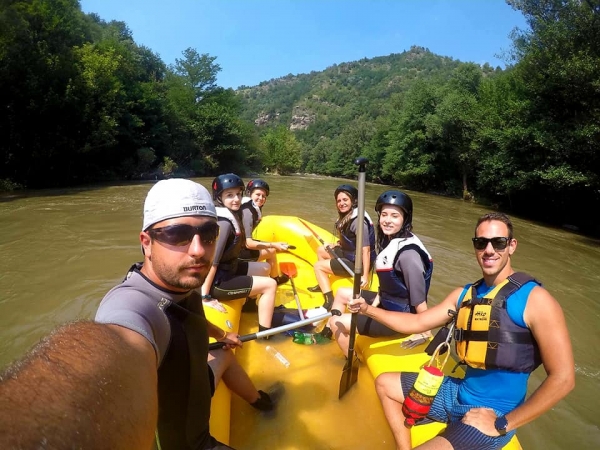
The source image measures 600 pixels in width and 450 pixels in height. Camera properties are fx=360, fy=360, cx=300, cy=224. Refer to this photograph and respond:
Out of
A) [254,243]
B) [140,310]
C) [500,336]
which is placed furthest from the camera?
[254,243]

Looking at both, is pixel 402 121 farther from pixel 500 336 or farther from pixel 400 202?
pixel 500 336

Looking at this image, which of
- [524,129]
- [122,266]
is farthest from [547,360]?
[524,129]

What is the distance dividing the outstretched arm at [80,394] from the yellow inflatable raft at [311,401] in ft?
4.13

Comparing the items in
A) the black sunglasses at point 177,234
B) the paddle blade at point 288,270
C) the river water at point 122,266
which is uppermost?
the black sunglasses at point 177,234

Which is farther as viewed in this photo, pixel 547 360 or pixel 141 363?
pixel 547 360

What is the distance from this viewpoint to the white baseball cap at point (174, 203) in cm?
143

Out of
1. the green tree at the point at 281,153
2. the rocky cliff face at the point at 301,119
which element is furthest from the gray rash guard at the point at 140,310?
the rocky cliff face at the point at 301,119

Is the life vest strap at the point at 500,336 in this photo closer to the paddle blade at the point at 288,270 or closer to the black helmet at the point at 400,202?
the black helmet at the point at 400,202

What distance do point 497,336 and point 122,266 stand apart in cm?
628

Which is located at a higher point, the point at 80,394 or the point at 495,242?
the point at 495,242

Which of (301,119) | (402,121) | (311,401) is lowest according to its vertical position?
(311,401)

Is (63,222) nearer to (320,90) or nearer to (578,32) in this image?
(578,32)

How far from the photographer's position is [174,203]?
1.45 metres

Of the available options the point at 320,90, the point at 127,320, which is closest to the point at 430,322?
the point at 127,320
